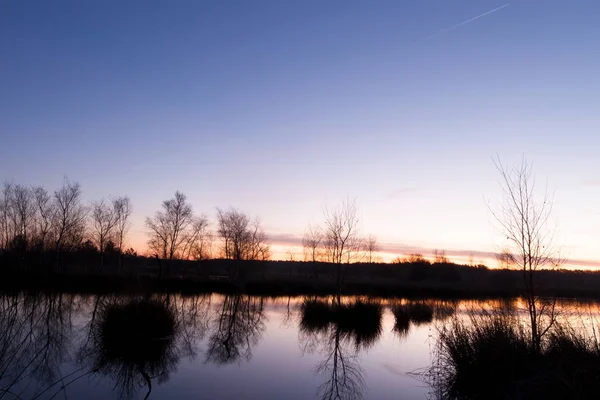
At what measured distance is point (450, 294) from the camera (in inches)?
1871

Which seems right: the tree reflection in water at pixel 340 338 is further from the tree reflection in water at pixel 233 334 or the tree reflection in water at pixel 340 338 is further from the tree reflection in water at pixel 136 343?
the tree reflection in water at pixel 136 343

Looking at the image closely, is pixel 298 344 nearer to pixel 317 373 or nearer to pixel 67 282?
pixel 317 373

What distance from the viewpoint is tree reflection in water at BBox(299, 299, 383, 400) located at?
11432 millimetres

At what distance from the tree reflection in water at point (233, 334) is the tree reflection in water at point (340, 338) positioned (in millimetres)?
1949

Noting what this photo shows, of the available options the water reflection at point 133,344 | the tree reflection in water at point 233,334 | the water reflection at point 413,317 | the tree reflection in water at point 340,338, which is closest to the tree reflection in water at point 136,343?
the water reflection at point 133,344

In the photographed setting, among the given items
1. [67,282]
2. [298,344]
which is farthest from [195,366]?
[67,282]

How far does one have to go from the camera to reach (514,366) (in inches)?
378

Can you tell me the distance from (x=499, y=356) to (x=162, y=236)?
5886cm

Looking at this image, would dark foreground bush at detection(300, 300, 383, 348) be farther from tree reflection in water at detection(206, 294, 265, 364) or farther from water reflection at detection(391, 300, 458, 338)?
tree reflection in water at detection(206, 294, 265, 364)

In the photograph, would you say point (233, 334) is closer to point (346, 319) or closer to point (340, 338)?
point (340, 338)

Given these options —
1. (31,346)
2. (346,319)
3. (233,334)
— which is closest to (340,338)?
(346,319)

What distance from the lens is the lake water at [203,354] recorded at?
32.2 ft

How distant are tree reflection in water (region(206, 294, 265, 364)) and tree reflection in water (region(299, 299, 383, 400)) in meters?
1.95

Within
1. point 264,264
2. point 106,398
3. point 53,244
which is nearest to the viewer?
point 106,398
